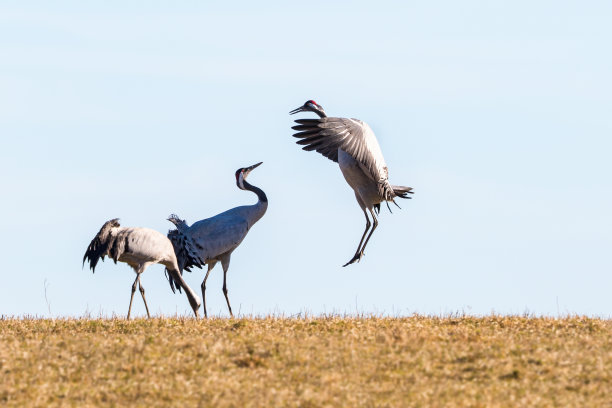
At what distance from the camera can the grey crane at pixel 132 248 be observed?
15.5 m

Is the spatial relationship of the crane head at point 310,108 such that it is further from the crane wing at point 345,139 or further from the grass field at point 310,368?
the grass field at point 310,368

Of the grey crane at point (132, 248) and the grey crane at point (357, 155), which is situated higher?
the grey crane at point (357, 155)

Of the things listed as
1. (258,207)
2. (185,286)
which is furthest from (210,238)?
(258,207)

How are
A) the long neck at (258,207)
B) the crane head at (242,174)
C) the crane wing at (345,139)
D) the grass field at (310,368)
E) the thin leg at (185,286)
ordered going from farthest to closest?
the crane head at (242,174) → the long neck at (258,207) → the thin leg at (185,286) → the crane wing at (345,139) → the grass field at (310,368)

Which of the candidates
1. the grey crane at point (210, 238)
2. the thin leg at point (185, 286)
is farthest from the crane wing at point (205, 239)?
Result: the thin leg at point (185, 286)

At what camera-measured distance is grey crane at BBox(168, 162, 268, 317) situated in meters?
17.8

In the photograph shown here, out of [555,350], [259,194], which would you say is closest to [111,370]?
[555,350]

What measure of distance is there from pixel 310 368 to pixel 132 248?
720 cm

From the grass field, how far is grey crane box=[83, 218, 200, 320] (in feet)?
12.2

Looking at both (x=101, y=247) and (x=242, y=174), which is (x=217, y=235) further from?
(x=101, y=247)

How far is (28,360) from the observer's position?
971cm

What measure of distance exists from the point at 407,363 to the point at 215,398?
217 centimetres

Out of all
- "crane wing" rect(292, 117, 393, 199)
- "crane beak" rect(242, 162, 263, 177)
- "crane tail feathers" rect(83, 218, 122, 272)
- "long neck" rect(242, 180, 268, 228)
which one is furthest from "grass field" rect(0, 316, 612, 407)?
"crane beak" rect(242, 162, 263, 177)

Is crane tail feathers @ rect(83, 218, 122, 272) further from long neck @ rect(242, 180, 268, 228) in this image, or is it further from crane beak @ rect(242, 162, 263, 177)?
crane beak @ rect(242, 162, 263, 177)
